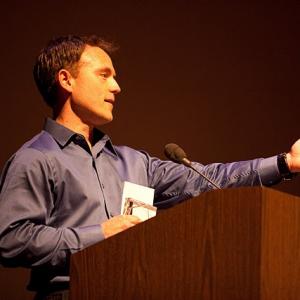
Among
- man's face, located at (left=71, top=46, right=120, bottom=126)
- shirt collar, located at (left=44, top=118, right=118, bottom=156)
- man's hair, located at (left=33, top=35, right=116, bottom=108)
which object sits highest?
man's hair, located at (left=33, top=35, right=116, bottom=108)

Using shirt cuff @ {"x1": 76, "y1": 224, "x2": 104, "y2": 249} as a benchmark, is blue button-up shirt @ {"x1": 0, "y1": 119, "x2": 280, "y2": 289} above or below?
above

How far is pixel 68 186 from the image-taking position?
7.14 feet

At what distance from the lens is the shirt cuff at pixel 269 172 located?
2.30 metres

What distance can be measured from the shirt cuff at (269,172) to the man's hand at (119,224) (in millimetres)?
542

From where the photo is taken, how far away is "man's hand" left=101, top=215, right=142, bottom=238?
1.94 m

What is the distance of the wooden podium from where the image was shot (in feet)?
4.83

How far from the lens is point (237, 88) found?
11.2 feet

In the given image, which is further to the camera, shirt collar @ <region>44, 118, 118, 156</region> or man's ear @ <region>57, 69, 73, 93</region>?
man's ear @ <region>57, 69, 73, 93</region>

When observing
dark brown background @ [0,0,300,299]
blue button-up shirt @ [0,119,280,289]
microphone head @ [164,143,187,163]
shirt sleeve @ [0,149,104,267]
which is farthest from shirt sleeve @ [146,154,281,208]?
dark brown background @ [0,0,300,299]

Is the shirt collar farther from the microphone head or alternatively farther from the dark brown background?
the dark brown background

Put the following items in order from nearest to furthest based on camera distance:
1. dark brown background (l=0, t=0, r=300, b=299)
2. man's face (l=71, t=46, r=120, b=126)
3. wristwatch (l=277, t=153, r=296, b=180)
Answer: wristwatch (l=277, t=153, r=296, b=180), man's face (l=71, t=46, r=120, b=126), dark brown background (l=0, t=0, r=300, b=299)

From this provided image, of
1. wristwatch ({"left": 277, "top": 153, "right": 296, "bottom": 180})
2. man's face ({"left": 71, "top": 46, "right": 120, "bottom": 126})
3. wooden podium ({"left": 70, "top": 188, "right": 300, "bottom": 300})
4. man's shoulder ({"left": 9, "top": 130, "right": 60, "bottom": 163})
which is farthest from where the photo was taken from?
man's face ({"left": 71, "top": 46, "right": 120, "bottom": 126})

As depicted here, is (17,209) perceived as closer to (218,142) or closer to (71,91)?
(71,91)

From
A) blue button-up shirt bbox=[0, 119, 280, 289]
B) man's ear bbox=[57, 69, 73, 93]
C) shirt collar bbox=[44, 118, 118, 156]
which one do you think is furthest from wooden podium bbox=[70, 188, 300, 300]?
man's ear bbox=[57, 69, 73, 93]
